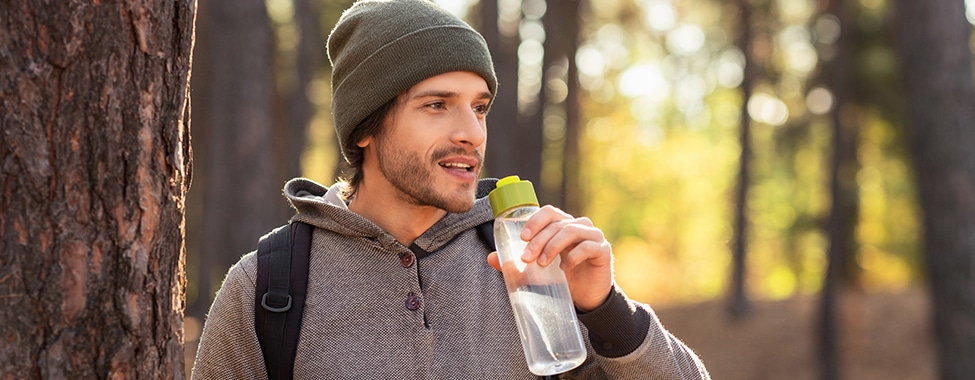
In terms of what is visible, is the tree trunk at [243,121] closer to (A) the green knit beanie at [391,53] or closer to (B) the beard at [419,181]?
(A) the green knit beanie at [391,53]

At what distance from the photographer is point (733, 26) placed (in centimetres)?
2072

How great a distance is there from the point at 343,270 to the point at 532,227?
2.58 feet

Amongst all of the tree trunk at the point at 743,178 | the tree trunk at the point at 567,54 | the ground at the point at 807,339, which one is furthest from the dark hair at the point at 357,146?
the tree trunk at the point at 743,178

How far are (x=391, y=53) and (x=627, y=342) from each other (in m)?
1.26

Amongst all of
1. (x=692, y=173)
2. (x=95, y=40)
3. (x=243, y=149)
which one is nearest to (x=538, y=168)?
(x=243, y=149)

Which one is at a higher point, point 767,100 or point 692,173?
point 767,100

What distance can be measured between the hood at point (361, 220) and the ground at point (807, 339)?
45.0 ft

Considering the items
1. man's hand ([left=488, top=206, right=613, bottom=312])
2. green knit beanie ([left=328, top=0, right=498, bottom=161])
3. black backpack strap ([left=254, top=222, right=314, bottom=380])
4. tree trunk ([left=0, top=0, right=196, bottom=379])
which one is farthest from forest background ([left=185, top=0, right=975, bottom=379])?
tree trunk ([left=0, top=0, right=196, bottom=379])

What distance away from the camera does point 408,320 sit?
3.39 metres

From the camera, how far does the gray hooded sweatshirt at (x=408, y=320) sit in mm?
3203

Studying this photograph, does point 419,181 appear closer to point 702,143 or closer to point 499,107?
point 499,107

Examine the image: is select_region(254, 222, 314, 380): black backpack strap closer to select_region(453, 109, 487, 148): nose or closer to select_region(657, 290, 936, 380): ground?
select_region(453, 109, 487, 148): nose

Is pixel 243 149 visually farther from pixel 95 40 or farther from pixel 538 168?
pixel 95 40

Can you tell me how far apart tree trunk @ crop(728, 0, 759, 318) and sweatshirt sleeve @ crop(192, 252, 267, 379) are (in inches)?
692
